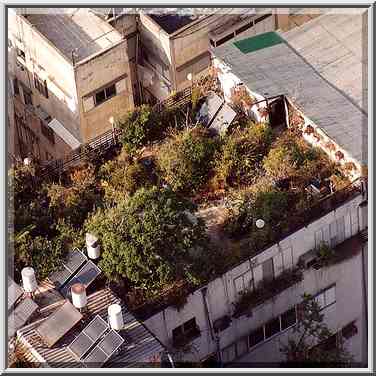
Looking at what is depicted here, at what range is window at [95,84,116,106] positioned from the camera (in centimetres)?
6606

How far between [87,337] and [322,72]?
15699 mm

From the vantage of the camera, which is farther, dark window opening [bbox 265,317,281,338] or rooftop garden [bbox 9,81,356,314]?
dark window opening [bbox 265,317,281,338]

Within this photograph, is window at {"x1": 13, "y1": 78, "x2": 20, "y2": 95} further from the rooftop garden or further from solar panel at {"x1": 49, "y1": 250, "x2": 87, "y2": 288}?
solar panel at {"x1": 49, "y1": 250, "x2": 87, "y2": 288}

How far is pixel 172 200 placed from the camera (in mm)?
55125

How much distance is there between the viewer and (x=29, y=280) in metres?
54.3

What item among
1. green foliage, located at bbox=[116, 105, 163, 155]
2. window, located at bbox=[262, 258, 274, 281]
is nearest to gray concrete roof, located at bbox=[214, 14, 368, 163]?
green foliage, located at bbox=[116, 105, 163, 155]

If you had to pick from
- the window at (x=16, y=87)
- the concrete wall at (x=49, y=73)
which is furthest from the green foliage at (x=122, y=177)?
the window at (x=16, y=87)

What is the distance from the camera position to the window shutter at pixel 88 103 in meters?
65.8

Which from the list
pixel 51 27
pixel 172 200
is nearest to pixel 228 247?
pixel 172 200

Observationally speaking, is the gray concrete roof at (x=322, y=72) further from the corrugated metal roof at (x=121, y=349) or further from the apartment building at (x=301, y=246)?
the corrugated metal roof at (x=121, y=349)

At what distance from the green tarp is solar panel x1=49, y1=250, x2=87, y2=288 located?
1230 cm

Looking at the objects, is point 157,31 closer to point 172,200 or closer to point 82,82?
point 82,82

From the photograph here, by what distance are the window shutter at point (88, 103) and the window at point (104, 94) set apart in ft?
0.78

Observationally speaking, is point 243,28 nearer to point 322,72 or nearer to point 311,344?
point 322,72
